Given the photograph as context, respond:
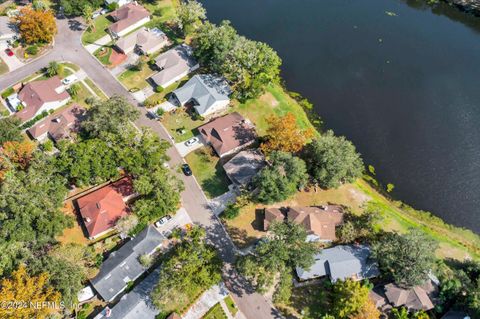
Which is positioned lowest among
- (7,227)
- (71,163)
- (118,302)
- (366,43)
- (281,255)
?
(118,302)

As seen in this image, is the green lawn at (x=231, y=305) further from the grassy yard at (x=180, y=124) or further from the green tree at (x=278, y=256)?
the grassy yard at (x=180, y=124)

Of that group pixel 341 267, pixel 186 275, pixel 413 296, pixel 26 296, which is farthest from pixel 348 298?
pixel 26 296

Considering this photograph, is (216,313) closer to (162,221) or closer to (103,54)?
(162,221)

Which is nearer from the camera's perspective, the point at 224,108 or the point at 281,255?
the point at 281,255

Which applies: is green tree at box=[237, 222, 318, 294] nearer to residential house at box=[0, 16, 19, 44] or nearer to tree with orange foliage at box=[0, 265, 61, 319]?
tree with orange foliage at box=[0, 265, 61, 319]

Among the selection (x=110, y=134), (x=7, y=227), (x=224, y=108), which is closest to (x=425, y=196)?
(x=224, y=108)

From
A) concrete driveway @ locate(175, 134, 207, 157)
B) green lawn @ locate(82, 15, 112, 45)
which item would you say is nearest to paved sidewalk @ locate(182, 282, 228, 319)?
concrete driveway @ locate(175, 134, 207, 157)

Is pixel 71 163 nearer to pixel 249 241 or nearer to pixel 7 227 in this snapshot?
pixel 7 227
